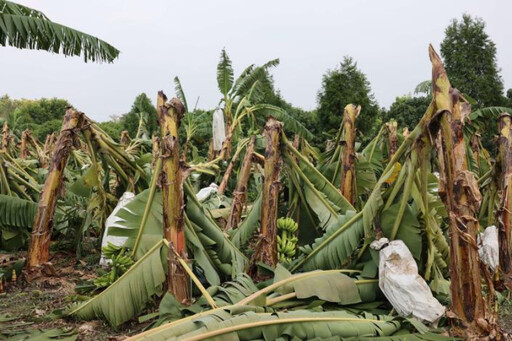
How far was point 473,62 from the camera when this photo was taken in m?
21.7

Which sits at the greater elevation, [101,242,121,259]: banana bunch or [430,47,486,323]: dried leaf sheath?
[430,47,486,323]: dried leaf sheath

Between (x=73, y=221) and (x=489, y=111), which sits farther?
(x=489, y=111)

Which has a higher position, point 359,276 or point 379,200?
point 379,200

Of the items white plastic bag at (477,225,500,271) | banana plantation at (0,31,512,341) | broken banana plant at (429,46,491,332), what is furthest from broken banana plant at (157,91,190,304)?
white plastic bag at (477,225,500,271)

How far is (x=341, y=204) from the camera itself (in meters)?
4.09

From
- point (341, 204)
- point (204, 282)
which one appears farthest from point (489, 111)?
point (204, 282)

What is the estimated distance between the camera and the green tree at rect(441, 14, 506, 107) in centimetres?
2100

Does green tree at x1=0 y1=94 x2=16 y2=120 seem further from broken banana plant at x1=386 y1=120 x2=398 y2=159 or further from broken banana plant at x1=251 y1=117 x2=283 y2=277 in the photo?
A: broken banana plant at x1=251 y1=117 x2=283 y2=277

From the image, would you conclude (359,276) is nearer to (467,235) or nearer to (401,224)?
(401,224)

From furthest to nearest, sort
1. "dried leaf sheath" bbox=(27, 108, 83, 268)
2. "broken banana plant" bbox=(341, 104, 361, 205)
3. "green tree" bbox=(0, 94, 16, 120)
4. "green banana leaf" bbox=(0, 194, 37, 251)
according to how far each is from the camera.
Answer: "green tree" bbox=(0, 94, 16, 120)
"broken banana plant" bbox=(341, 104, 361, 205)
"green banana leaf" bbox=(0, 194, 37, 251)
"dried leaf sheath" bbox=(27, 108, 83, 268)

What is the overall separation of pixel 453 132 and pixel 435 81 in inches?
14.5

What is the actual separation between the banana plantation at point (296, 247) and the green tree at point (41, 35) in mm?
2344

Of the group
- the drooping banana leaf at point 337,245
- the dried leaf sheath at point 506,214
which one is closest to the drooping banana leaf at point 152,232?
the drooping banana leaf at point 337,245

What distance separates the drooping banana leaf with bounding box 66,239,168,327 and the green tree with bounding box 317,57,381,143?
1469 cm
